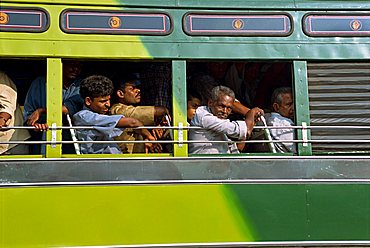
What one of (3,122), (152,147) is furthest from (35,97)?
(152,147)

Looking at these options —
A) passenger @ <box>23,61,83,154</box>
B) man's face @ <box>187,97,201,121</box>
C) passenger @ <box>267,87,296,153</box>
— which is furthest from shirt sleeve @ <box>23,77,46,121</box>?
passenger @ <box>267,87,296,153</box>

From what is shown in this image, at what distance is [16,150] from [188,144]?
138 centimetres

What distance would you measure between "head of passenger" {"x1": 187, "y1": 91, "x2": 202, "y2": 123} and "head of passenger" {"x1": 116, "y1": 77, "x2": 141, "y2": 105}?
0.43 metres

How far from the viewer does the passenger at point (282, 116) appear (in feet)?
17.1

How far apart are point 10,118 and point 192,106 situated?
1495mm

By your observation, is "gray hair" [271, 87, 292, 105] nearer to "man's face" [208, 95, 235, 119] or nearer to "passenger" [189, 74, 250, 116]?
"passenger" [189, 74, 250, 116]

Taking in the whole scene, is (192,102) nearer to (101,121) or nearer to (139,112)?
(139,112)

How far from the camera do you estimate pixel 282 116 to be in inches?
210

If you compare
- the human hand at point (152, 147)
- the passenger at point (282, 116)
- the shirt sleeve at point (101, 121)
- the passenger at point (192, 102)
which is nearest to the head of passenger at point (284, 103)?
the passenger at point (282, 116)

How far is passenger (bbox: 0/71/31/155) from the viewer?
4.97 meters

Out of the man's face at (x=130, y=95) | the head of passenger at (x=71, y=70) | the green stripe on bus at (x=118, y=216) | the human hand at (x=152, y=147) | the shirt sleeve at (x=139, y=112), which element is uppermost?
the head of passenger at (x=71, y=70)

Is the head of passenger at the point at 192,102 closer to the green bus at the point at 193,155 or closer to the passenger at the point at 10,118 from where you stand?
the green bus at the point at 193,155

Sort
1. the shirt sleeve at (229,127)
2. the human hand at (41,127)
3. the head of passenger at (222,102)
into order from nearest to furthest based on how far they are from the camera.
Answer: the human hand at (41,127)
the shirt sleeve at (229,127)
the head of passenger at (222,102)

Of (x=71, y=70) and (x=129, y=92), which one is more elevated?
(x=71, y=70)
